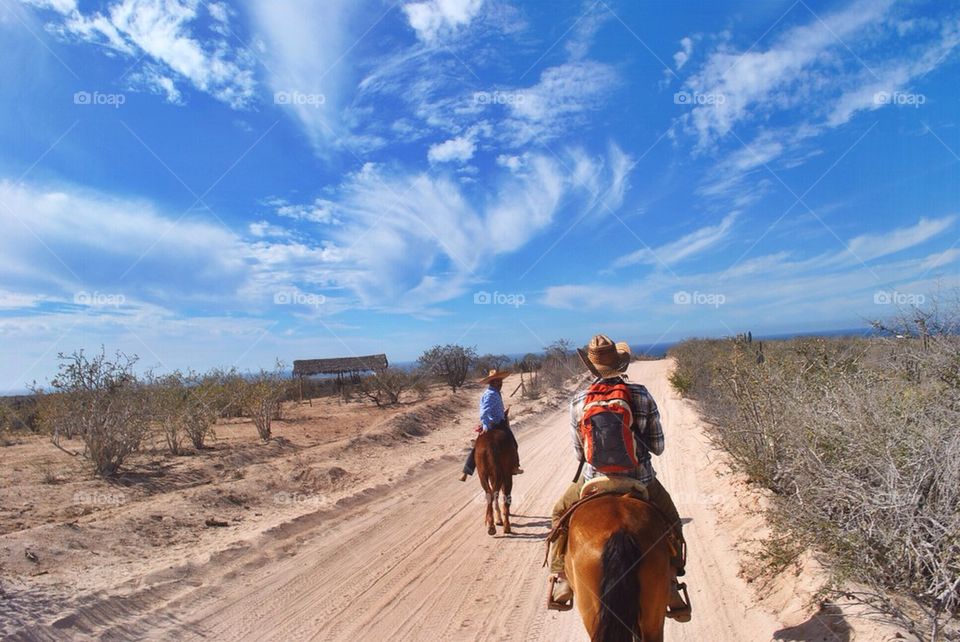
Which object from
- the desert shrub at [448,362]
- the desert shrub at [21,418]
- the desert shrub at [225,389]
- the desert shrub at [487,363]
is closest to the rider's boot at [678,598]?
the desert shrub at [225,389]

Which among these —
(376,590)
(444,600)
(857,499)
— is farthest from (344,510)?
(857,499)

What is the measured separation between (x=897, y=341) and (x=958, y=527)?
4005 mm

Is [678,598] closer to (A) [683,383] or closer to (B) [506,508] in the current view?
(B) [506,508]

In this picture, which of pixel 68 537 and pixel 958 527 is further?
pixel 68 537

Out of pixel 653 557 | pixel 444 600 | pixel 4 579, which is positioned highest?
pixel 653 557

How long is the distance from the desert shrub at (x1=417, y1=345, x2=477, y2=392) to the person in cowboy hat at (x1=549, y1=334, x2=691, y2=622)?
29.3 metres

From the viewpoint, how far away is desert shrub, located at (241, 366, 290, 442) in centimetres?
1595

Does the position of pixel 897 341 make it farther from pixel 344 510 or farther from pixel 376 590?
pixel 344 510

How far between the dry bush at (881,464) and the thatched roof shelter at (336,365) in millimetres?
29837

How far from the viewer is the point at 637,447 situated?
414 cm

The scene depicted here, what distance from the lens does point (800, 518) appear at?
4.60 m

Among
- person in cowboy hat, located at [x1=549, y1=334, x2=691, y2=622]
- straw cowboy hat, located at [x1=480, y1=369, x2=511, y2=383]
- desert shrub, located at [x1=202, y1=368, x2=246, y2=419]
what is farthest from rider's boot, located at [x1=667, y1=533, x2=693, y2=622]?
desert shrub, located at [x1=202, y1=368, x2=246, y2=419]

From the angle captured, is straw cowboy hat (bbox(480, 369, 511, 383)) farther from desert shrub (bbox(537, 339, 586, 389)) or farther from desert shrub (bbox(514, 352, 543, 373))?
desert shrub (bbox(514, 352, 543, 373))

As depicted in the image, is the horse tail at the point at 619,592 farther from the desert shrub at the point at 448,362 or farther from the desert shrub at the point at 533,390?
the desert shrub at the point at 448,362
